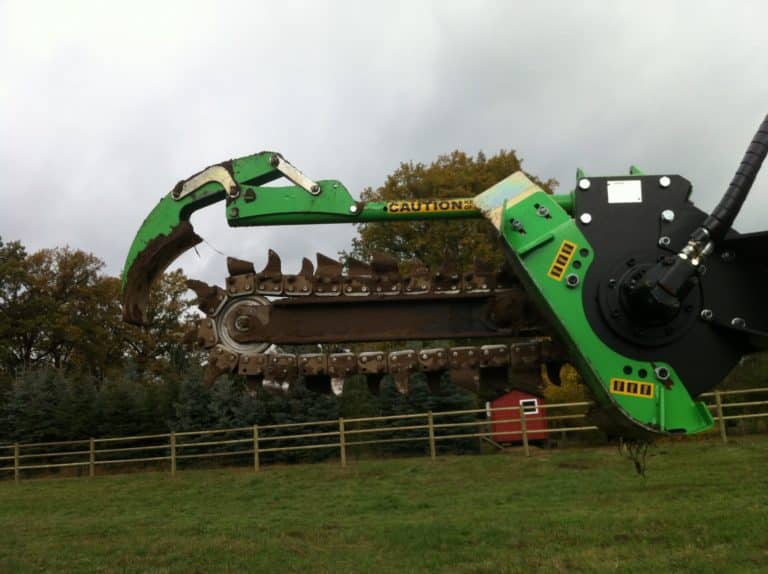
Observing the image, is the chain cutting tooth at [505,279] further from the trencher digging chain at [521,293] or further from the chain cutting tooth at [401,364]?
the chain cutting tooth at [401,364]

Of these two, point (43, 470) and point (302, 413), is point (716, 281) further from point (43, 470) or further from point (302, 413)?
point (43, 470)

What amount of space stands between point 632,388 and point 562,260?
2.54 ft

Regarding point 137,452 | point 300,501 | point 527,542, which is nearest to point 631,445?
point 527,542

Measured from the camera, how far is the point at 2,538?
1276 centimetres

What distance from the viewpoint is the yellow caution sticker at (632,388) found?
12.3ft

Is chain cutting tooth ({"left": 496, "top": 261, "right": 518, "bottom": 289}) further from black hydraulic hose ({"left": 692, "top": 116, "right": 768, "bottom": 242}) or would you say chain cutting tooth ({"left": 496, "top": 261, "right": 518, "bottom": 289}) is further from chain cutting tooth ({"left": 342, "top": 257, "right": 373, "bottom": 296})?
black hydraulic hose ({"left": 692, "top": 116, "right": 768, "bottom": 242})

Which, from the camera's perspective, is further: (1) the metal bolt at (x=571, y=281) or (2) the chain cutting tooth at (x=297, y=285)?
(2) the chain cutting tooth at (x=297, y=285)

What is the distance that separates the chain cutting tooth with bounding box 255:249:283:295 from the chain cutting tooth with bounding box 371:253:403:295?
58 cm

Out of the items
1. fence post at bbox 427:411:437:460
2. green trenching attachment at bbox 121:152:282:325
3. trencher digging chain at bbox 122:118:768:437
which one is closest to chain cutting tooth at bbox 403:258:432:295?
trencher digging chain at bbox 122:118:768:437

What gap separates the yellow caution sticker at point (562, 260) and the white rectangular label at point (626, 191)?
398mm

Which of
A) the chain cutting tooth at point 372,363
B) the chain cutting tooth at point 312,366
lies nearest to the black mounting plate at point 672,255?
the chain cutting tooth at point 372,363

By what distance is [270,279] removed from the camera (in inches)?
172

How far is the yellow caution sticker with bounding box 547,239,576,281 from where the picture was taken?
12.6 feet

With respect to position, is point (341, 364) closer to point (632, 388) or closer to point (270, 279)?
point (270, 279)
